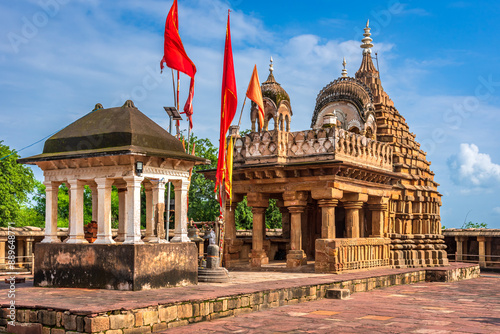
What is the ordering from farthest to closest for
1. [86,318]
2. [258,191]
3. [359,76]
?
1. [359,76]
2. [258,191]
3. [86,318]

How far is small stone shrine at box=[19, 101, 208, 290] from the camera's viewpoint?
10.9 meters

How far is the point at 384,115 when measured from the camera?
21.2 metres

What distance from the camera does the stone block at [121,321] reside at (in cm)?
808

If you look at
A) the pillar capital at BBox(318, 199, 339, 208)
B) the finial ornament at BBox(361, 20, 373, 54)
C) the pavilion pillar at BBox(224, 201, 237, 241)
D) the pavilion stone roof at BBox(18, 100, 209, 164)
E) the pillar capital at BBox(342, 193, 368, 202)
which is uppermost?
the finial ornament at BBox(361, 20, 373, 54)

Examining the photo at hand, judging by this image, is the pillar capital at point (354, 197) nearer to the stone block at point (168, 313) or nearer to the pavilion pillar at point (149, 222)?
the pavilion pillar at point (149, 222)

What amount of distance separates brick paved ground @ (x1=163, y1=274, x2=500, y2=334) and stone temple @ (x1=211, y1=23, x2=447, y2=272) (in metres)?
3.27

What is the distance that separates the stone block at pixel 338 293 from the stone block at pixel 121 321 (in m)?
5.53

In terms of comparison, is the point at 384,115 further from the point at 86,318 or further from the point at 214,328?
the point at 86,318

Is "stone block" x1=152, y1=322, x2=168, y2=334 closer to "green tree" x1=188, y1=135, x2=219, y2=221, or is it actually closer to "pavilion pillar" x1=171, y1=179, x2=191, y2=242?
"pavilion pillar" x1=171, y1=179, x2=191, y2=242

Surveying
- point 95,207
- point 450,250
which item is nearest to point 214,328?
point 95,207

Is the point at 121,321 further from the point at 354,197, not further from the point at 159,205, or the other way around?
the point at 354,197

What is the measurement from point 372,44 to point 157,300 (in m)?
16.5

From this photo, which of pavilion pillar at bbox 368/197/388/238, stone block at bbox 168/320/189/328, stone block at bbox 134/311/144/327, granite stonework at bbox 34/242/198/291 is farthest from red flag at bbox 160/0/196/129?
pavilion pillar at bbox 368/197/388/238

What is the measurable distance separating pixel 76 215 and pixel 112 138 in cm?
176
